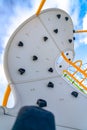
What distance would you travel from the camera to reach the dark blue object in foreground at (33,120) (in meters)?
0.93

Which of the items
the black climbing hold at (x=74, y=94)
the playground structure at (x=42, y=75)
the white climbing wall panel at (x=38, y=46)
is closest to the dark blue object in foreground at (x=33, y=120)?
the playground structure at (x=42, y=75)

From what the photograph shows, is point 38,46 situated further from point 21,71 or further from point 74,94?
point 74,94

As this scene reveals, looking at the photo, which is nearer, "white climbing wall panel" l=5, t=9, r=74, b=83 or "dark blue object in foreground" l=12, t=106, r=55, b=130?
"dark blue object in foreground" l=12, t=106, r=55, b=130

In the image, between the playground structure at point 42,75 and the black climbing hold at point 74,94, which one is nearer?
the playground structure at point 42,75

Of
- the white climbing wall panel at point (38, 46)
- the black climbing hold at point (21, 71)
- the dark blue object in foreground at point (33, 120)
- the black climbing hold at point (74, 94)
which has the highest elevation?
the white climbing wall panel at point (38, 46)

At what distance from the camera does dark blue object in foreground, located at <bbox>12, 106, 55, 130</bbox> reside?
933 mm

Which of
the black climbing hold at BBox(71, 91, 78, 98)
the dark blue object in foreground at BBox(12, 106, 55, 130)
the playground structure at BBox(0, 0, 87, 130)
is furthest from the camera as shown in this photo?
the black climbing hold at BBox(71, 91, 78, 98)

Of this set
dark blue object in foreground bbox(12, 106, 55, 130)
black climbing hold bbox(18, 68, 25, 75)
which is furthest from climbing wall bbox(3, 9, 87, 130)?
dark blue object in foreground bbox(12, 106, 55, 130)

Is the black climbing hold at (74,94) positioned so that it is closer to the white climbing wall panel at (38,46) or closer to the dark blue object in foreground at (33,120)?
the white climbing wall panel at (38,46)

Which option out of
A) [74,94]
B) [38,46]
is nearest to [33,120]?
[74,94]

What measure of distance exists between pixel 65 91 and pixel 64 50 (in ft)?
2.38

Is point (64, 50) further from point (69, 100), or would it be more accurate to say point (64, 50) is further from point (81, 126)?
point (81, 126)

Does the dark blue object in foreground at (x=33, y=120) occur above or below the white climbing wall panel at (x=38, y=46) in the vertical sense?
below

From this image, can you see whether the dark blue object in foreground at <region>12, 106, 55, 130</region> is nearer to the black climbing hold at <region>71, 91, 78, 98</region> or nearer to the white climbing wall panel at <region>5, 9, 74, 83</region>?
the white climbing wall panel at <region>5, 9, 74, 83</region>
